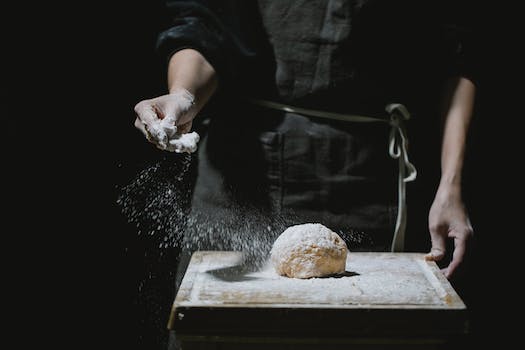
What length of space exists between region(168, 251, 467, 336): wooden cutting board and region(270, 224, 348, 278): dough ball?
3 centimetres

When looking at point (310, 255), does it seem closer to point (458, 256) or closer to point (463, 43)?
point (458, 256)

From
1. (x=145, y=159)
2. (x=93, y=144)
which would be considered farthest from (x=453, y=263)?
(x=93, y=144)

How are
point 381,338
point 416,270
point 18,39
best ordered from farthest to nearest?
point 18,39 → point 416,270 → point 381,338

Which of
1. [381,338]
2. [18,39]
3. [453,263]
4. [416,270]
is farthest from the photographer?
[18,39]

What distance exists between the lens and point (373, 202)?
1.51 m

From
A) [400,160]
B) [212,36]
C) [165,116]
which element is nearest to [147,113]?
[165,116]

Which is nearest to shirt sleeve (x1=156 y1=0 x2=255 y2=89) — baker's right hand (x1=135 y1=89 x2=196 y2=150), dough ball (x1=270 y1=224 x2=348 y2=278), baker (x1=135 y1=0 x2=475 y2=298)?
baker (x1=135 y1=0 x2=475 y2=298)

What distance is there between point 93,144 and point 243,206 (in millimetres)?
637

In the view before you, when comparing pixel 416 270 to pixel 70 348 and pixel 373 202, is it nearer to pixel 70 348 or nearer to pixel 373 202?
pixel 373 202

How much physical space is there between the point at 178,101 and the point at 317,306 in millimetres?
481

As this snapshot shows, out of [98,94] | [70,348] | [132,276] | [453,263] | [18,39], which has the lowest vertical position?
[70,348]

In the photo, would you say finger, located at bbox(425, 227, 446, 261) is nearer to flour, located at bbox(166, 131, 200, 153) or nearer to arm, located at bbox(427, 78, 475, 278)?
arm, located at bbox(427, 78, 475, 278)

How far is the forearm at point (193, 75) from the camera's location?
4.50 feet

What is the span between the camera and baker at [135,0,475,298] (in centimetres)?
149
